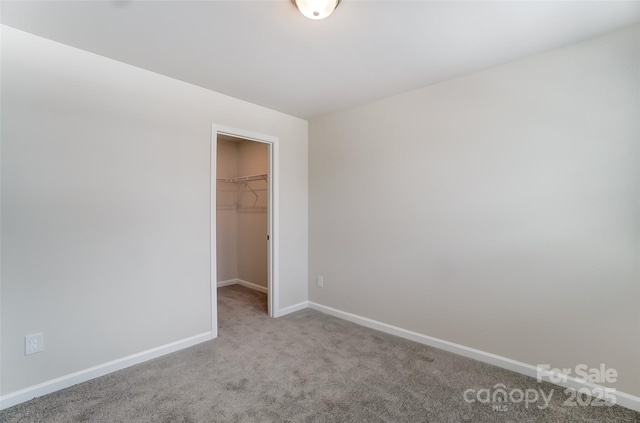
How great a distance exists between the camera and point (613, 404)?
1.89 metres

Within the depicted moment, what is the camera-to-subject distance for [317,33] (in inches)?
75.3

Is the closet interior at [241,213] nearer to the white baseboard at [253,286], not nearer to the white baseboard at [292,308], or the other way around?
A: the white baseboard at [253,286]

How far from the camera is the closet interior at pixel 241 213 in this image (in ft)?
15.3

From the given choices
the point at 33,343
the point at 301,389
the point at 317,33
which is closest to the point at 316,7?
the point at 317,33

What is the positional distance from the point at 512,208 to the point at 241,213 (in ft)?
13.0

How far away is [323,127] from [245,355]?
2645mm

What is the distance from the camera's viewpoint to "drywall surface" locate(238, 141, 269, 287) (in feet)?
15.1

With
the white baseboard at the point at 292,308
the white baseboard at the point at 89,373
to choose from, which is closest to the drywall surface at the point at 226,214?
the white baseboard at the point at 292,308

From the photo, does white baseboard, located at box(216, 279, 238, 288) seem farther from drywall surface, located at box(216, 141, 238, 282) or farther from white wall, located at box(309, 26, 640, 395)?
white wall, located at box(309, 26, 640, 395)

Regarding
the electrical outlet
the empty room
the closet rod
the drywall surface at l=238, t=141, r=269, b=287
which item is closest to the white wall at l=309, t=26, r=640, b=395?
the empty room

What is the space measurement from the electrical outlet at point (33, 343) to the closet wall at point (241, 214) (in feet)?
9.12

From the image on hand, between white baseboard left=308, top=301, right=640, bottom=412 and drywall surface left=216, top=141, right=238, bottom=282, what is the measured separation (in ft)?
7.48

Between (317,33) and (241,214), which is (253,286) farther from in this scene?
(317,33)

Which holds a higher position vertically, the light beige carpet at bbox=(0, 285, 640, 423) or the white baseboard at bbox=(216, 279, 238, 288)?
the white baseboard at bbox=(216, 279, 238, 288)
